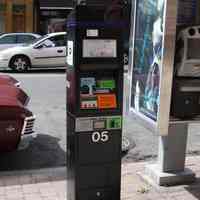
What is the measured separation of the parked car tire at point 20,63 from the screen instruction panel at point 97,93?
1302 centimetres

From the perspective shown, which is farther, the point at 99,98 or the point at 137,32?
the point at 137,32

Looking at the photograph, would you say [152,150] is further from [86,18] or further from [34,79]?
[34,79]

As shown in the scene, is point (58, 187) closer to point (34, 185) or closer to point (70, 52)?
point (34, 185)

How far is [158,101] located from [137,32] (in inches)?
34.7

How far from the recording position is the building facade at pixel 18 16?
1088 inches

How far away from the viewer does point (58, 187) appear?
200 inches

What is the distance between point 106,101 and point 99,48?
42cm

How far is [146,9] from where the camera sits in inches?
184

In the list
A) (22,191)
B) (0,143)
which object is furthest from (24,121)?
(22,191)

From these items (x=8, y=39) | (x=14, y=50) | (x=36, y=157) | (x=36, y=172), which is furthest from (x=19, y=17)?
(x=36, y=172)

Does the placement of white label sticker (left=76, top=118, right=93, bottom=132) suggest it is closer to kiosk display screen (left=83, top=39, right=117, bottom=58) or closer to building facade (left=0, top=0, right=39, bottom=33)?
kiosk display screen (left=83, top=39, right=117, bottom=58)

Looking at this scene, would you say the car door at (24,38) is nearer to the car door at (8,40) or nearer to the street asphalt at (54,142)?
the car door at (8,40)

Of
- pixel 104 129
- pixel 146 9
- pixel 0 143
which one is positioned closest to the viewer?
pixel 104 129

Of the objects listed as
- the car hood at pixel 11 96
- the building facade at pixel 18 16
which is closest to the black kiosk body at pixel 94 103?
the car hood at pixel 11 96
